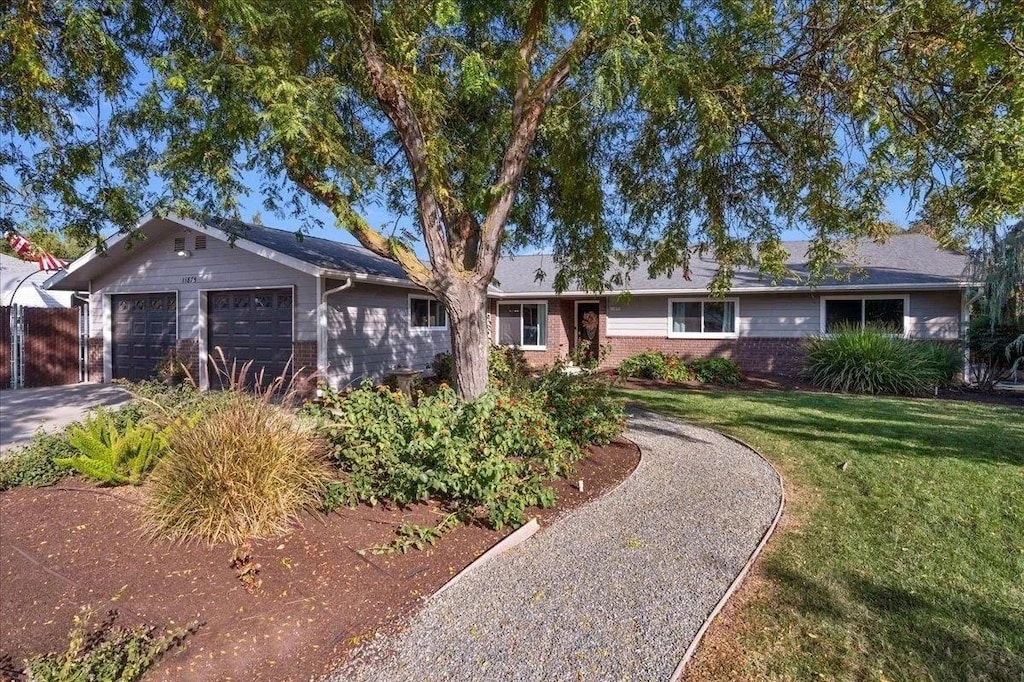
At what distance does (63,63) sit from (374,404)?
18.0 feet

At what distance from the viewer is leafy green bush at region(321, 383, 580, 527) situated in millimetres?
4625

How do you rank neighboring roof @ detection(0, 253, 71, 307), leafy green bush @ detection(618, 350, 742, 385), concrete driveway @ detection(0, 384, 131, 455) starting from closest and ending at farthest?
concrete driveway @ detection(0, 384, 131, 455), leafy green bush @ detection(618, 350, 742, 385), neighboring roof @ detection(0, 253, 71, 307)

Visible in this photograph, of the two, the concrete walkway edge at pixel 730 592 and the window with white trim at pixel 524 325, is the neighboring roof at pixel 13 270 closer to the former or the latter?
the window with white trim at pixel 524 325

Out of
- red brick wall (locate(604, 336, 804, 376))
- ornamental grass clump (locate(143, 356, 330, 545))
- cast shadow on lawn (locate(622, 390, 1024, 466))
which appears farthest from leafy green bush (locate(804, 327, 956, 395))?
ornamental grass clump (locate(143, 356, 330, 545))

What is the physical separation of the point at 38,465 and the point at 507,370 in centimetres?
657

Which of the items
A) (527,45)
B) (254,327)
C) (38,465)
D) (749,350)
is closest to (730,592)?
(527,45)

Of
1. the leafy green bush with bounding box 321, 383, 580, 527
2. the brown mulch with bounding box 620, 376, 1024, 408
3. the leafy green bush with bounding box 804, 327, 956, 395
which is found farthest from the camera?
the leafy green bush with bounding box 804, 327, 956, 395

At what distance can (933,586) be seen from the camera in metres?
3.66

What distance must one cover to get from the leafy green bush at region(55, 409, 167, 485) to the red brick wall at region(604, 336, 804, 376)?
13210 millimetres

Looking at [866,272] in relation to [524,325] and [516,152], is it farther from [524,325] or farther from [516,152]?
[516,152]

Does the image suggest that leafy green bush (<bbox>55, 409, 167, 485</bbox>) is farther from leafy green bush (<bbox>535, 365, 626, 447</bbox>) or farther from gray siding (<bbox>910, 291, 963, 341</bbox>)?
gray siding (<bbox>910, 291, 963, 341</bbox>)

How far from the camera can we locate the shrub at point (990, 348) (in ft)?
41.4

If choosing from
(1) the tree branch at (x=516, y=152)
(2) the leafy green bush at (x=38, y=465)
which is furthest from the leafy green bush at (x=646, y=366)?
(2) the leafy green bush at (x=38, y=465)

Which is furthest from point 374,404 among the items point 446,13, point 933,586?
point 933,586
